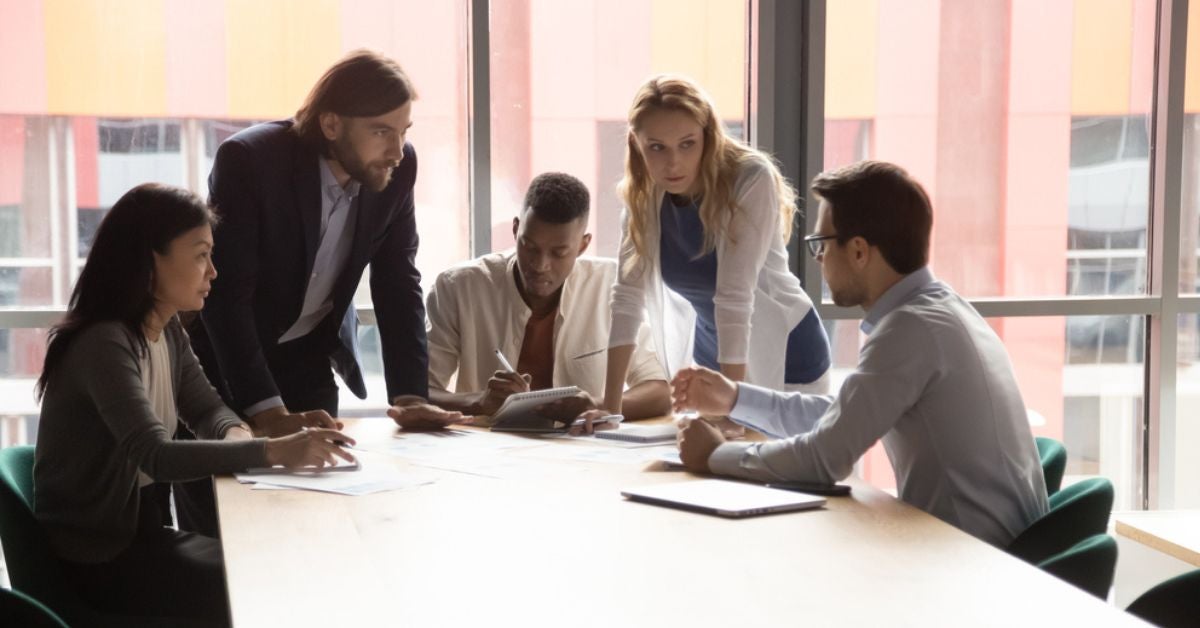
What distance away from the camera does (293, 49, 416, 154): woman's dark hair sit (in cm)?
282

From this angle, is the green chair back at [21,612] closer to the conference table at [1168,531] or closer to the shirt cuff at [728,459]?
the shirt cuff at [728,459]

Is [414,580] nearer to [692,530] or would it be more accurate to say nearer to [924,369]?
[692,530]

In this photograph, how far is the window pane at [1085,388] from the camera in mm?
4594

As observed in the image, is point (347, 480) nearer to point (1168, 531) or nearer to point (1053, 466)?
point (1053, 466)

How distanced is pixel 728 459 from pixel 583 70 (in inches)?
87.1

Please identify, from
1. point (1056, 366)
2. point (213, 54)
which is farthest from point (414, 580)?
point (1056, 366)

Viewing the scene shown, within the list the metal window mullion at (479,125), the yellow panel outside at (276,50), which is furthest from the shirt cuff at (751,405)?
the yellow panel outside at (276,50)

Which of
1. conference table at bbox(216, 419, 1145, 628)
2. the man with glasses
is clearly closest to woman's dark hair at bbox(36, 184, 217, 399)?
conference table at bbox(216, 419, 1145, 628)

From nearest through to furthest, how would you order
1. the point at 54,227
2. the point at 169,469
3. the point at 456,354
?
1. the point at 169,469
2. the point at 456,354
3. the point at 54,227

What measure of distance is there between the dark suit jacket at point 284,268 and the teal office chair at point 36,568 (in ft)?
2.08

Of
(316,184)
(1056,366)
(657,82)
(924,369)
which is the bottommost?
(1056,366)

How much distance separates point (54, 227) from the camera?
12.7 ft

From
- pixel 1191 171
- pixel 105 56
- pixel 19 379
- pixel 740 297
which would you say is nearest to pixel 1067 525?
pixel 740 297

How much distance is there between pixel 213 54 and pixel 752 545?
111 inches
